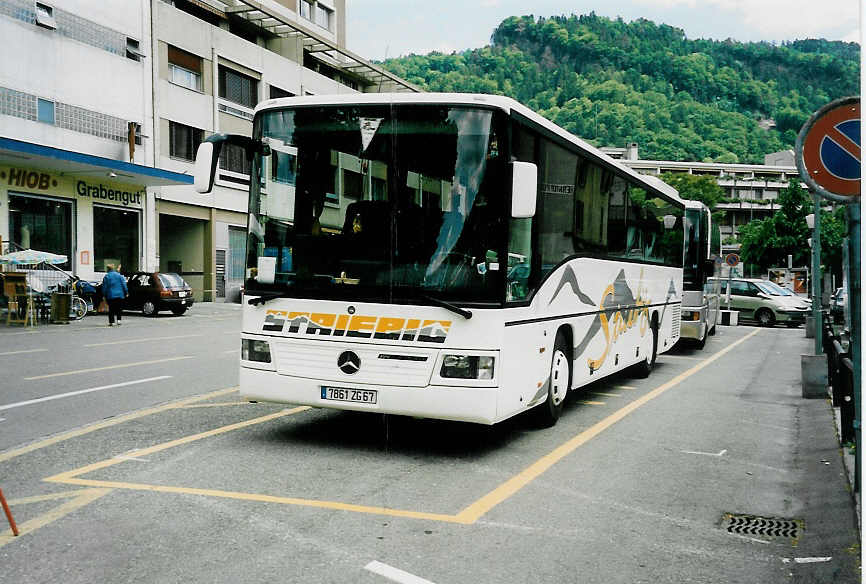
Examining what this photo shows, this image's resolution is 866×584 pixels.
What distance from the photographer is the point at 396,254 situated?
6.79m

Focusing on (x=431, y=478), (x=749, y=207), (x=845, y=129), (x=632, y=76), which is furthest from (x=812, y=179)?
(x=749, y=207)

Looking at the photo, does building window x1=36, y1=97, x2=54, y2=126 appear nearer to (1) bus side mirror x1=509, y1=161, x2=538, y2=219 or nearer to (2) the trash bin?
(2) the trash bin

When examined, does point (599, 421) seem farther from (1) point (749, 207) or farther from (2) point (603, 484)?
(1) point (749, 207)

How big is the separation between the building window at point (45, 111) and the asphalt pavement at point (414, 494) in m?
21.7

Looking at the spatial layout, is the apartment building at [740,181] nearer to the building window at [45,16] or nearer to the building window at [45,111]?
the building window at [45,16]

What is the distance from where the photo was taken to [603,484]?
6219mm

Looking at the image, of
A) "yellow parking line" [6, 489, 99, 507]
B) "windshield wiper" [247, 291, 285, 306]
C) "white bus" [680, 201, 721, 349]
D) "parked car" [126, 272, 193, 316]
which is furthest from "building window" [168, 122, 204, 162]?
"yellow parking line" [6, 489, 99, 507]

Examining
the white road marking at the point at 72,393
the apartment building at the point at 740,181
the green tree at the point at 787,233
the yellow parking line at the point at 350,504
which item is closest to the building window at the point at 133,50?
the white road marking at the point at 72,393

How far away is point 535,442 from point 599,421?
1.52m

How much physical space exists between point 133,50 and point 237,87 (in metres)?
8.15

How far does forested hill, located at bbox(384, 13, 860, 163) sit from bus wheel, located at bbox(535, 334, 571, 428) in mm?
2801

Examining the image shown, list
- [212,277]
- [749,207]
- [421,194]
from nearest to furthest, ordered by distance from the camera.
Answer: [421,194] < [212,277] < [749,207]

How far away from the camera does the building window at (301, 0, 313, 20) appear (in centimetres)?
4981

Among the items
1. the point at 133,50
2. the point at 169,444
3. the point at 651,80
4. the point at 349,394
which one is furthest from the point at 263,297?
the point at 651,80
